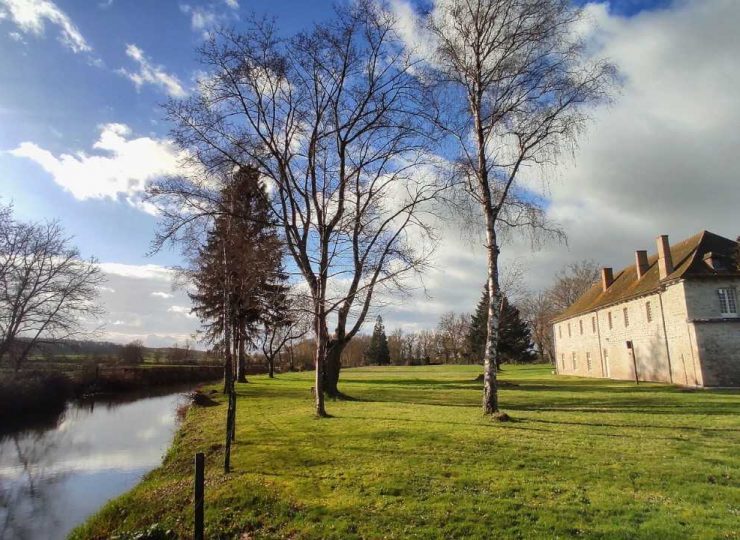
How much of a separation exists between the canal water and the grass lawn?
1.48 meters

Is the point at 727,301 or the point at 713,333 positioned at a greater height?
the point at 727,301

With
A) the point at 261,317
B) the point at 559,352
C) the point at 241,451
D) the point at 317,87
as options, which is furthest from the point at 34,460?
the point at 559,352

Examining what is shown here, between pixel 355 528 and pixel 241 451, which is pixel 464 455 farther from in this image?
pixel 241 451

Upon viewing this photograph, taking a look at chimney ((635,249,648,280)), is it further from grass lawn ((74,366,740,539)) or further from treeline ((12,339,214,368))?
treeline ((12,339,214,368))

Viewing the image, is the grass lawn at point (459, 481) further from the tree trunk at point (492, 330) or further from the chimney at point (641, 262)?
the chimney at point (641, 262)

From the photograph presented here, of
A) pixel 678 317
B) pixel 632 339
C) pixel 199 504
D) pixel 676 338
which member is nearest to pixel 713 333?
pixel 678 317

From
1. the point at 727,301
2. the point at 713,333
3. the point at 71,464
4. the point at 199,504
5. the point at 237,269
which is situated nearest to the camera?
the point at 199,504

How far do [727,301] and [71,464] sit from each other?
3069 cm

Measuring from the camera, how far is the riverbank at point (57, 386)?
24.3 m

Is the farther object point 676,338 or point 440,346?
point 440,346

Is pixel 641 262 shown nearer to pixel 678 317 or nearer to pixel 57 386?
pixel 678 317

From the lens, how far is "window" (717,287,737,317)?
25.3 meters

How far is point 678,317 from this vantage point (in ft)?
86.3

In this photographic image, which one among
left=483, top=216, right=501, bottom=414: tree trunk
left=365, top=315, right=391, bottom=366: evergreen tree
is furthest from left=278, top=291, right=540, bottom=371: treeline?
left=483, top=216, right=501, bottom=414: tree trunk
